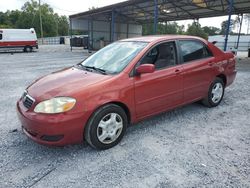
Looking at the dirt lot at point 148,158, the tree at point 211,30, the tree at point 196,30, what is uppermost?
the tree at point 211,30

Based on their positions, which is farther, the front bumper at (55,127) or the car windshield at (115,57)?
the car windshield at (115,57)

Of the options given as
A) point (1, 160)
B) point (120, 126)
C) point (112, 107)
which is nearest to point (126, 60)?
point (112, 107)

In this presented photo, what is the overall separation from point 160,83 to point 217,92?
1892 mm

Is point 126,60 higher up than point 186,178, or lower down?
higher up

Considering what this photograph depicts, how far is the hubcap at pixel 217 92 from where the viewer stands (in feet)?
15.4

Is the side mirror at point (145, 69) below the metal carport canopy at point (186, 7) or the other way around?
below

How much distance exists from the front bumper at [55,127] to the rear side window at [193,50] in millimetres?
2352

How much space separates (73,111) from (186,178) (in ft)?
5.18

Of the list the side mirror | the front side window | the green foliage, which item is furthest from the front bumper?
the green foliage

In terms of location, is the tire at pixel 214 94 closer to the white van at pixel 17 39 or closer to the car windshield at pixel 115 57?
the car windshield at pixel 115 57

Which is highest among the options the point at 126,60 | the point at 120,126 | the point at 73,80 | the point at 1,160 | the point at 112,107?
the point at 126,60

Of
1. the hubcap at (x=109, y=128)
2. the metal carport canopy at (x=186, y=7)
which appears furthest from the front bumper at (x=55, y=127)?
the metal carport canopy at (x=186, y=7)

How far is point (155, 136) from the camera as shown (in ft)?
11.5

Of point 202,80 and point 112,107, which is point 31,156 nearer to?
point 112,107
